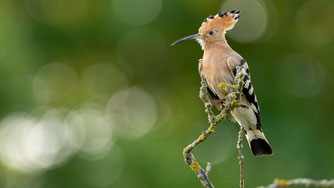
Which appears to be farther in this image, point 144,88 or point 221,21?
point 144,88

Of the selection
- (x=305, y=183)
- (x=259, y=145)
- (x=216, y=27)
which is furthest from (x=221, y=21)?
(x=305, y=183)

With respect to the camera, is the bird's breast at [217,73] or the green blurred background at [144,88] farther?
the green blurred background at [144,88]

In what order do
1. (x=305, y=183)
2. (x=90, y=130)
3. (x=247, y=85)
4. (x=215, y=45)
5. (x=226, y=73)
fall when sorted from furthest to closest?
1. (x=90, y=130)
2. (x=215, y=45)
3. (x=226, y=73)
4. (x=247, y=85)
5. (x=305, y=183)

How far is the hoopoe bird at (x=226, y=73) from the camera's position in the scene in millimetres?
3174

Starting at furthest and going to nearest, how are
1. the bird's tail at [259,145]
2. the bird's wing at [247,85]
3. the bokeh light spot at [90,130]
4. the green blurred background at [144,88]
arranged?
the bokeh light spot at [90,130], the green blurred background at [144,88], the bird's tail at [259,145], the bird's wing at [247,85]

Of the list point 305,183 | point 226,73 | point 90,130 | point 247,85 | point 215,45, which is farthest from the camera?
point 90,130

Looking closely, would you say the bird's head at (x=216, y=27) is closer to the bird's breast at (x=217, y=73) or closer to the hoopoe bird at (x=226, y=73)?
the hoopoe bird at (x=226, y=73)

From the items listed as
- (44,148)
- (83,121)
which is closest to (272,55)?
(83,121)

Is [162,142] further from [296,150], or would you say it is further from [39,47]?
[39,47]

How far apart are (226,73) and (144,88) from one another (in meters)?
4.15

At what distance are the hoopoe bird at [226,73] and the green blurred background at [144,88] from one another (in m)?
2.28

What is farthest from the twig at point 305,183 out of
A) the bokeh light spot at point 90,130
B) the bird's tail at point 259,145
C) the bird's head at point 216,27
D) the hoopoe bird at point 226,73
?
the bokeh light spot at point 90,130

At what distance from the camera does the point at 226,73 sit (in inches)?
125

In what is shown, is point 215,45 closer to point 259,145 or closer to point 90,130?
point 259,145
